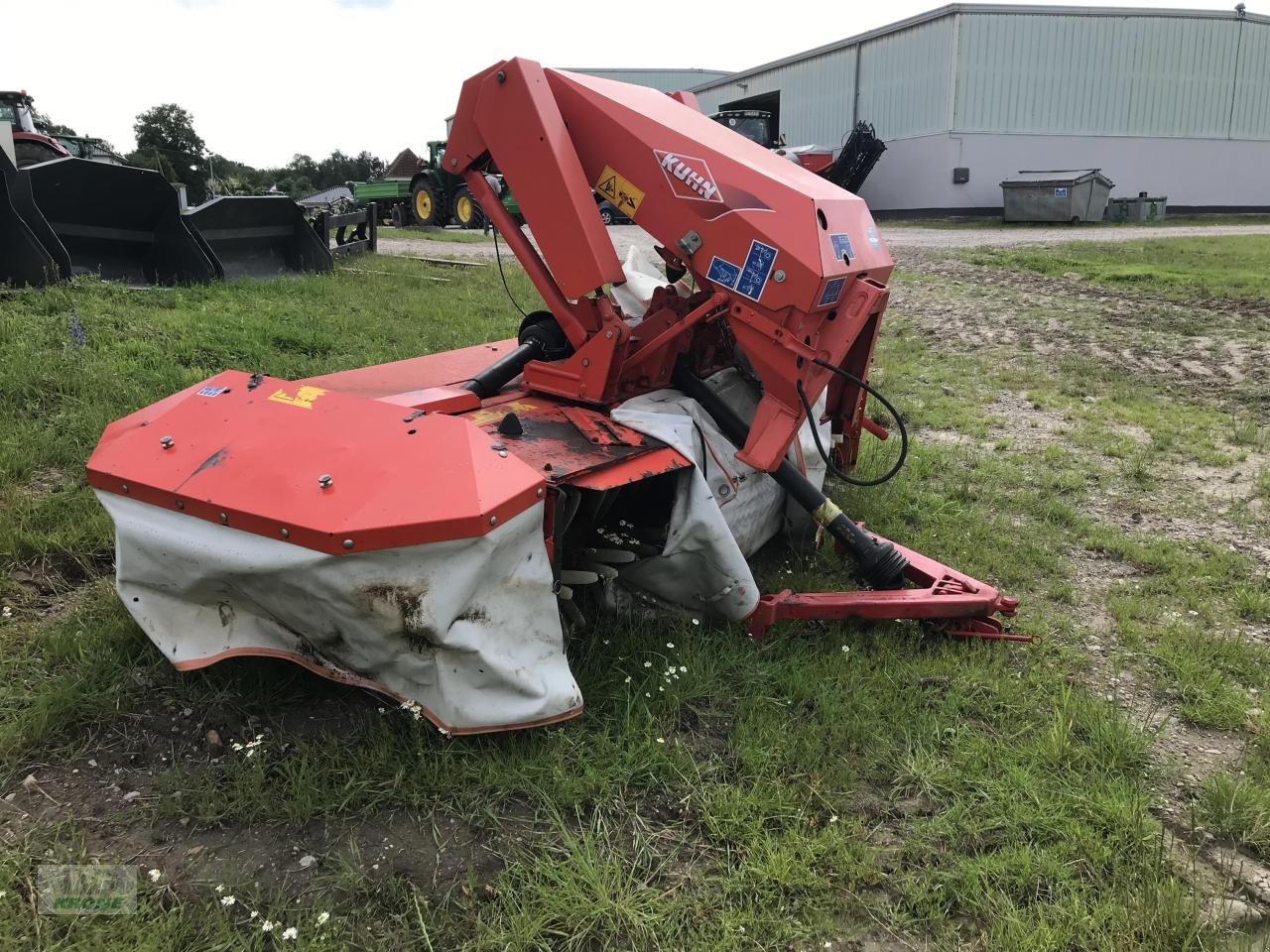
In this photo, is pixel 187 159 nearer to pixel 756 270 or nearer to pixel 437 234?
pixel 437 234

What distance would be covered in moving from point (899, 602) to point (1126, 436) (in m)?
3.27

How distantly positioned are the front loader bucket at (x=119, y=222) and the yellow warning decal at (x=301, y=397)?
4545mm

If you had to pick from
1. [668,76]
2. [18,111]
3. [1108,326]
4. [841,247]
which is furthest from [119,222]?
[668,76]

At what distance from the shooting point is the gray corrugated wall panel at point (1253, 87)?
2445 cm

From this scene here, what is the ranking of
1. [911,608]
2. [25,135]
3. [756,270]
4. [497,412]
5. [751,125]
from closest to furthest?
[756,270] < [911,608] < [497,412] < [25,135] < [751,125]

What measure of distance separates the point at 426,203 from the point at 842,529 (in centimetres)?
1595

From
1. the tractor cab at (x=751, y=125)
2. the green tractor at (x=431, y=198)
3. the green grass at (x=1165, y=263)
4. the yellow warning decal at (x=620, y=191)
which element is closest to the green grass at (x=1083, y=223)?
the tractor cab at (x=751, y=125)

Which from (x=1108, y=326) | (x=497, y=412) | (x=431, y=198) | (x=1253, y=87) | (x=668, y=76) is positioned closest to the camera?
(x=497, y=412)

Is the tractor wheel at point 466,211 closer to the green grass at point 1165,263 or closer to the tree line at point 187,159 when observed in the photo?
the green grass at point 1165,263

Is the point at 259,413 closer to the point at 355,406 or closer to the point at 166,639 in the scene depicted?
the point at 355,406

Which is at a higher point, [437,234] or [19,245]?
[437,234]

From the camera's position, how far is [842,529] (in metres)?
3.10

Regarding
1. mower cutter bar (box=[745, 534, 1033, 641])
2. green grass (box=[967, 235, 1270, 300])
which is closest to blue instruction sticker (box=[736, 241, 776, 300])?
mower cutter bar (box=[745, 534, 1033, 641])

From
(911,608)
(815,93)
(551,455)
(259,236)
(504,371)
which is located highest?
(815,93)
